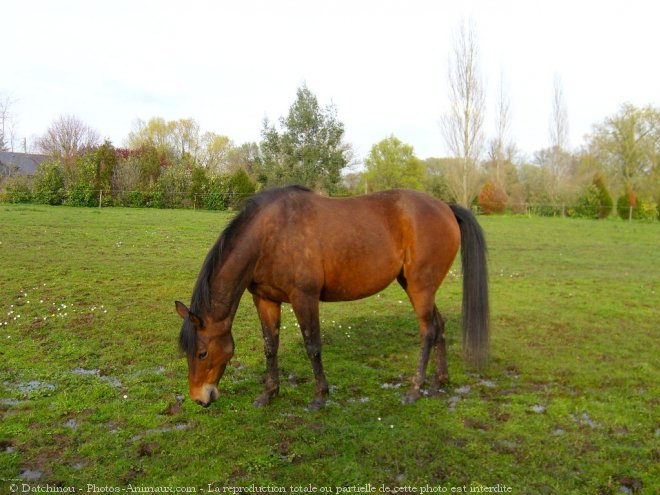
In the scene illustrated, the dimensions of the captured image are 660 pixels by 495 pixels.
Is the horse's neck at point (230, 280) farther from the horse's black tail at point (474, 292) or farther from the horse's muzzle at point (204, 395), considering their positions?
the horse's black tail at point (474, 292)

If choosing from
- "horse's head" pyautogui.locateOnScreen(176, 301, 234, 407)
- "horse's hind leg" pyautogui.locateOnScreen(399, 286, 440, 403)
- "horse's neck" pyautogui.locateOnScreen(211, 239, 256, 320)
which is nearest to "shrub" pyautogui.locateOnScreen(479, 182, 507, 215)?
"horse's hind leg" pyautogui.locateOnScreen(399, 286, 440, 403)

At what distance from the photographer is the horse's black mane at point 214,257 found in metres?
3.81

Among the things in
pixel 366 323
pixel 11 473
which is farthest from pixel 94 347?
pixel 366 323

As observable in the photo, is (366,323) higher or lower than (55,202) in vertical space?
lower

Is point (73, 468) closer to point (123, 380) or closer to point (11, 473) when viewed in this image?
point (11, 473)

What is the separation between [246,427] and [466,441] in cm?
168

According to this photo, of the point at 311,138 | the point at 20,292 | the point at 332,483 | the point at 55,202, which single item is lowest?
the point at 332,483

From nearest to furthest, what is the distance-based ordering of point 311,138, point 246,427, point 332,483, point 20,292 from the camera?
1. point 332,483
2. point 246,427
3. point 20,292
4. point 311,138

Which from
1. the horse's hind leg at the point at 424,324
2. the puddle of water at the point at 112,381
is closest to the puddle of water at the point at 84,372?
the puddle of water at the point at 112,381

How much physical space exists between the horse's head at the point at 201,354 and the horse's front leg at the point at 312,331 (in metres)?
0.74

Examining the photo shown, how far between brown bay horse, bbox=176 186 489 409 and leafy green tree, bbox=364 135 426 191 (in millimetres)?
40189

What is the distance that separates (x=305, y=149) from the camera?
30.9 metres

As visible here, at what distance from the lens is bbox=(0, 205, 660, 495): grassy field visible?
10.3 ft

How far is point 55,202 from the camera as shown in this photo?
2700 centimetres
